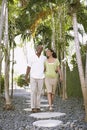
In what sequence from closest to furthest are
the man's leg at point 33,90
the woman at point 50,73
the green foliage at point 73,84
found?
the woman at point 50,73 < the man's leg at point 33,90 < the green foliage at point 73,84

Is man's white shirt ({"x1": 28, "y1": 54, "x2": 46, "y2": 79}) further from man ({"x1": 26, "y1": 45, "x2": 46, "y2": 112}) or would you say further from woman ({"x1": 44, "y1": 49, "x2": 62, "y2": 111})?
woman ({"x1": 44, "y1": 49, "x2": 62, "y2": 111})

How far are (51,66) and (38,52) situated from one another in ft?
1.75

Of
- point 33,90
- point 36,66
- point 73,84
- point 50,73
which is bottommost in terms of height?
point 33,90

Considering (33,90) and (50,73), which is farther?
(33,90)

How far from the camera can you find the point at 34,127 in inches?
337

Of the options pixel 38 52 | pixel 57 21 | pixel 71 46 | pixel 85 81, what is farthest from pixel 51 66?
pixel 71 46

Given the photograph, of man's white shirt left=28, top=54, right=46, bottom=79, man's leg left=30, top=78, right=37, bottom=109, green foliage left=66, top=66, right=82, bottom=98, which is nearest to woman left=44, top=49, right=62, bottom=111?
man's white shirt left=28, top=54, right=46, bottom=79

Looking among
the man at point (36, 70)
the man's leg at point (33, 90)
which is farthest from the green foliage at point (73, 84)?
the man at point (36, 70)

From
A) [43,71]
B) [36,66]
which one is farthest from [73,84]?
[36,66]

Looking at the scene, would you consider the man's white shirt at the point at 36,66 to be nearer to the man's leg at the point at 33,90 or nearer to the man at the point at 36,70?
the man at the point at 36,70

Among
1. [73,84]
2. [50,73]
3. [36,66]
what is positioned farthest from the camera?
[73,84]

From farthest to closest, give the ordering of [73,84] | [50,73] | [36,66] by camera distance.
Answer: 1. [73,84]
2. [36,66]
3. [50,73]

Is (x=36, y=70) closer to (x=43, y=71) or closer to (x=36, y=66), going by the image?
(x=36, y=66)

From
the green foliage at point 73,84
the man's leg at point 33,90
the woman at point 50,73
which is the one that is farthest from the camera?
the green foliage at point 73,84
